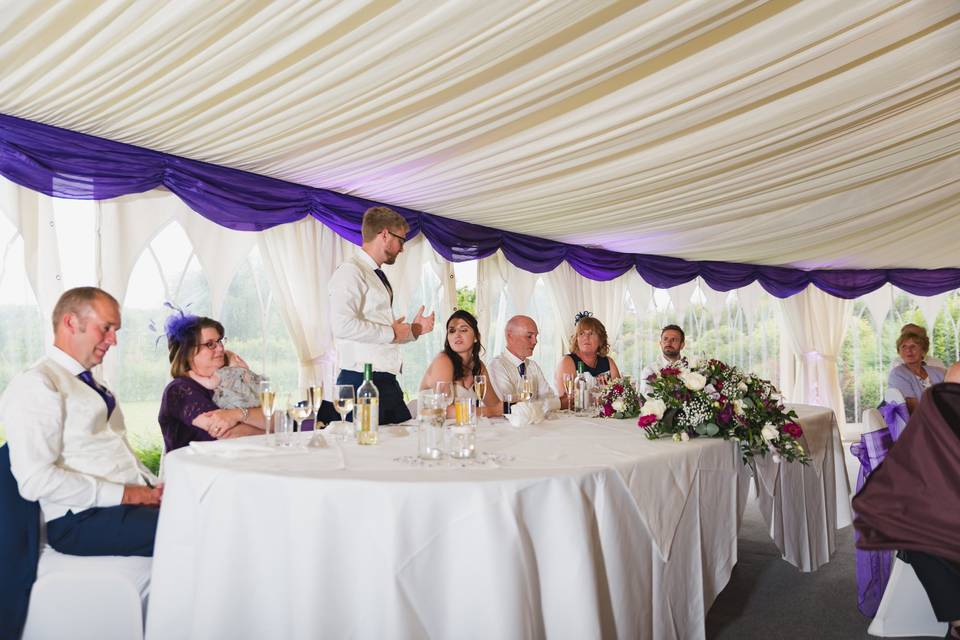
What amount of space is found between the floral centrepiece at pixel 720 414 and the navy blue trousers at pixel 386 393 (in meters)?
1.27

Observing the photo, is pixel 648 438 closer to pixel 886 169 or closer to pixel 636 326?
pixel 886 169

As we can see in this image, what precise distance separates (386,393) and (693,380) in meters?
1.53

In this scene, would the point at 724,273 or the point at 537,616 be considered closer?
the point at 537,616

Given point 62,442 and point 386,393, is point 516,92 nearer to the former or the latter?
point 386,393

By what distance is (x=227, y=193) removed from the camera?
460 centimetres

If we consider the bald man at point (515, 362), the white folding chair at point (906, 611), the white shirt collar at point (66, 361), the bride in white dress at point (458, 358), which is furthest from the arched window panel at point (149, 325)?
the white folding chair at point (906, 611)

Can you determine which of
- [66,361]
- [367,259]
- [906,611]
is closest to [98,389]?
[66,361]

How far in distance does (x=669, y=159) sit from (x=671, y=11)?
6.13 ft

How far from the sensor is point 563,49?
3.09 m

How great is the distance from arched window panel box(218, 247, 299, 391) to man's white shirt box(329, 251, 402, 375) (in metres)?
1.80

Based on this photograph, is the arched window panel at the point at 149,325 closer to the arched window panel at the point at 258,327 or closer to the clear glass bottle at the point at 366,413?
the arched window panel at the point at 258,327

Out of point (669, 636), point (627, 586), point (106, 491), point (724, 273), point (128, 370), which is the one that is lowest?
point (669, 636)

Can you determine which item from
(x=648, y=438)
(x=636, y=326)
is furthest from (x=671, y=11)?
(x=636, y=326)

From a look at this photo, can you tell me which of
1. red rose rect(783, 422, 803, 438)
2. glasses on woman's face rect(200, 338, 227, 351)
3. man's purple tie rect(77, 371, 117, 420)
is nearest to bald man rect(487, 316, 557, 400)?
red rose rect(783, 422, 803, 438)
